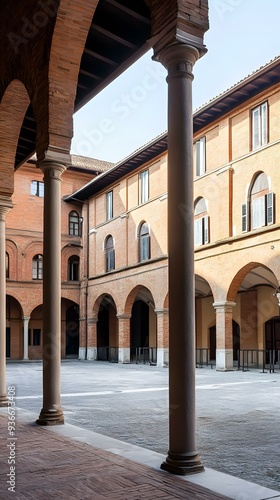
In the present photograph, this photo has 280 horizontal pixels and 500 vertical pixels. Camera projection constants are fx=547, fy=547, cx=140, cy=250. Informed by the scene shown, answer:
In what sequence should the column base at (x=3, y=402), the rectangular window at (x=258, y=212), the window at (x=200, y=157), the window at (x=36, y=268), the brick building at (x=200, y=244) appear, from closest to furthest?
the column base at (x=3, y=402), the rectangular window at (x=258, y=212), the brick building at (x=200, y=244), the window at (x=200, y=157), the window at (x=36, y=268)

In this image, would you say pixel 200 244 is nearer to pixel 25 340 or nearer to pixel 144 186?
pixel 144 186

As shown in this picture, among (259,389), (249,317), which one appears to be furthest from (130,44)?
(249,317)

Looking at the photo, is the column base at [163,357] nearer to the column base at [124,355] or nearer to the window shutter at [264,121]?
the column base at [124,355]

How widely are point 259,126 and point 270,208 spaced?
10.5 feet

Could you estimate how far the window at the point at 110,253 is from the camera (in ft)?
101

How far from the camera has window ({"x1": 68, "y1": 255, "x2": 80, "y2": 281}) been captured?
34.4 meters

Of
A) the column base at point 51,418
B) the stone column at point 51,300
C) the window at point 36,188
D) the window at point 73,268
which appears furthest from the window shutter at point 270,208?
the window at point 73,268

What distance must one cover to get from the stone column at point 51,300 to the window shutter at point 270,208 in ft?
42.6

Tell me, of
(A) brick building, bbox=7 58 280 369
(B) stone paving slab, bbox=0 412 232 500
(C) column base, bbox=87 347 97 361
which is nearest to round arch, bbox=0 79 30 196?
(B) stone paving slab, bbox=0 412 232 500

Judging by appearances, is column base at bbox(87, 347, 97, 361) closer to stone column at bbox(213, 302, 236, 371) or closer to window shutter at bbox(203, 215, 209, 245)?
stone column at bbox(213, 302, 236, 371)

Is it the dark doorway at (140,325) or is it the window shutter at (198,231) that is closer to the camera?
the window shutter at (198,231)

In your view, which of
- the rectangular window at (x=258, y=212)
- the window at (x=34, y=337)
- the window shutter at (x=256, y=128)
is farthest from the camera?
the window at (x=34, y=337)

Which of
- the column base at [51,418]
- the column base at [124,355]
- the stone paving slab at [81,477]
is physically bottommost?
the column base at [124,355]

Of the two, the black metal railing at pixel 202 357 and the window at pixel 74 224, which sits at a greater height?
the window at pixel 74 224
